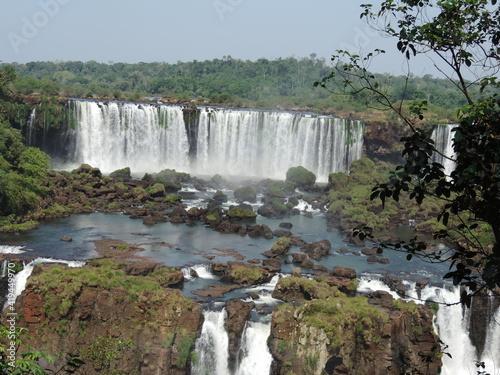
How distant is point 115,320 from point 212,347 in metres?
2.34

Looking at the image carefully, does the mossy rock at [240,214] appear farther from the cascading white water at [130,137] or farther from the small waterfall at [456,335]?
the cascading white water at [130,137]

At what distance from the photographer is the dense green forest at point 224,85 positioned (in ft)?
151

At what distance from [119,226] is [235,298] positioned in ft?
28.5

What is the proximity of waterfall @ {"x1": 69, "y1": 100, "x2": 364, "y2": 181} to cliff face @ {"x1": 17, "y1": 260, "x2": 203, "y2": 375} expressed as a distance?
2069 cm

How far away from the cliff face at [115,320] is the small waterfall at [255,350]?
1.17 meters

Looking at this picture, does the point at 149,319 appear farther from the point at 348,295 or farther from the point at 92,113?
the point at 92,113

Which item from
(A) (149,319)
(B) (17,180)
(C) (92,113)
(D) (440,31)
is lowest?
(A) (149,319)

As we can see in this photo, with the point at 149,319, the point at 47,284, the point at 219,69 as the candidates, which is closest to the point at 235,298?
the point at 149,319

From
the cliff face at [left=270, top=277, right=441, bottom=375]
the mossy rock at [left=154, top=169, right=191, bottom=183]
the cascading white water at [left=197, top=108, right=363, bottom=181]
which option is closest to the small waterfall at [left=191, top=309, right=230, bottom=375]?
the cliff face at [left=270, top=277, right=441, bottom=375]

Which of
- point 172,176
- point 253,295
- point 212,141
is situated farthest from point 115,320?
point 212,141

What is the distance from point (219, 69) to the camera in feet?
250

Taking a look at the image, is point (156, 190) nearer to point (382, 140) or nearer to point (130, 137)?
point (130, 137)

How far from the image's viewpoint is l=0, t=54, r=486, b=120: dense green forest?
1807 inches

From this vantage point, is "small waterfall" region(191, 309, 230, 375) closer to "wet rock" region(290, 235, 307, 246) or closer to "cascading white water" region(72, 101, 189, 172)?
"wet rock" region(290, 235, 307, 246)
